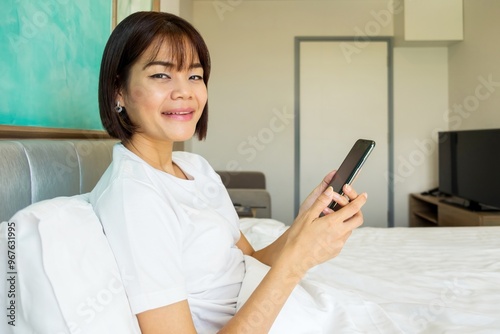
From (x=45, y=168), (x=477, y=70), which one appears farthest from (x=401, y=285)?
(x=477, y=70)

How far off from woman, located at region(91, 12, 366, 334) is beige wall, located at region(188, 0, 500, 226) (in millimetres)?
3456

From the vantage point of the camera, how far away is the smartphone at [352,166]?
97 cm

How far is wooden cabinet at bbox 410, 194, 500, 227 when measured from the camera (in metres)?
3.09

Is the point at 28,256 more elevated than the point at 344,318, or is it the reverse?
the point at 28,256

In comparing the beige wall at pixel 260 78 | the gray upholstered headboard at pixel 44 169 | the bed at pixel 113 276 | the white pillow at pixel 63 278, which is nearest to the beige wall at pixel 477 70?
the beige wall at pixel 260 78

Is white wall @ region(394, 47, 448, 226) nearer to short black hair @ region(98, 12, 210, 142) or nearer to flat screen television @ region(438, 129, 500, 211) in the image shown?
flat screen television @ region(438, 129, 500, 211)

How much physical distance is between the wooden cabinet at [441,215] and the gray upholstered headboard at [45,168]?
2.65 m

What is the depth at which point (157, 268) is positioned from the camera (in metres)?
0.81

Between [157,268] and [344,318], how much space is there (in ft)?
1.67

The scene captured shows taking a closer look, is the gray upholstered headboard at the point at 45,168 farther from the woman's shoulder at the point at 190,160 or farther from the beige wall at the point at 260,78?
the beige wall at the point at 260,78

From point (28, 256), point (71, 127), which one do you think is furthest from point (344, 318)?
point (71, 127)

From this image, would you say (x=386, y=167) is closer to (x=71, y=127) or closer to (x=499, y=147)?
(x=499, y=147)

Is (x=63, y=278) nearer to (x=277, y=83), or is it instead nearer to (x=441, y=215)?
(x=441, y=215)

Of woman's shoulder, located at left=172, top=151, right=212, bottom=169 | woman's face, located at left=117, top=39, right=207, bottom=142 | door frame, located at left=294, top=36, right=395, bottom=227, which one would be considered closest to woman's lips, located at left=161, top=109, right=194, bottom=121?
woman's face, located at left=117, top=39, right=207, bottom=142
